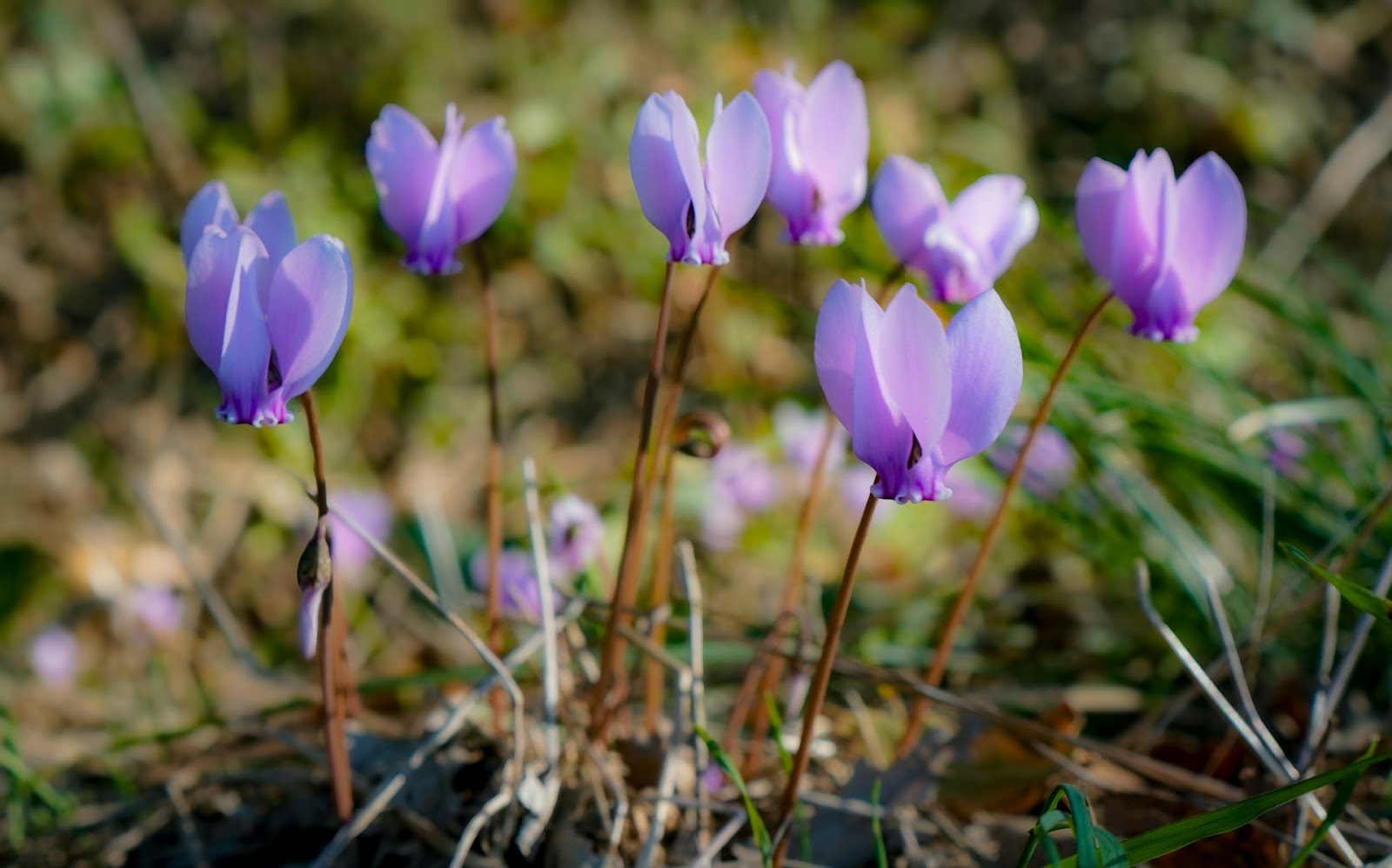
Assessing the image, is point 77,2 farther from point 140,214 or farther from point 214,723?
point 214,723

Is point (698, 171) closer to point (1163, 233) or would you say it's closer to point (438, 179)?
point (438, 179)

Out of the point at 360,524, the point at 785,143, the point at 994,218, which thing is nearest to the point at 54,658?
the point at 360,524

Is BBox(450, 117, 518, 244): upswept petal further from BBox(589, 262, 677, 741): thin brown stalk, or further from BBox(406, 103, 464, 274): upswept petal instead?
BBox(589, 262, 677, 741): thin brown stalk

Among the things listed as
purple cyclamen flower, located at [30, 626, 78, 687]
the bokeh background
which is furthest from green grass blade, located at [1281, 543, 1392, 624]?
purple cyclamen flower, located at [30, 626, 78, 687]

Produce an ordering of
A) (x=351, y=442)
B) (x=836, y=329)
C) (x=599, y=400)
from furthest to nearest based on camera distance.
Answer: (x=599, y=400), (x=351, y=442), (x=836, y=329)

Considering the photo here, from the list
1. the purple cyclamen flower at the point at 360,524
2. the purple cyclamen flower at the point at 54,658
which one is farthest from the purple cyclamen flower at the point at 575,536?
the purple cyclamen flower at the point at 54,658

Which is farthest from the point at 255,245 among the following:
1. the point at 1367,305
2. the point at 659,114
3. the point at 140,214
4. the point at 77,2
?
the point at 77,2

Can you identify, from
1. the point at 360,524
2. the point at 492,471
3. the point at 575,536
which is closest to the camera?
the point at 492,471
